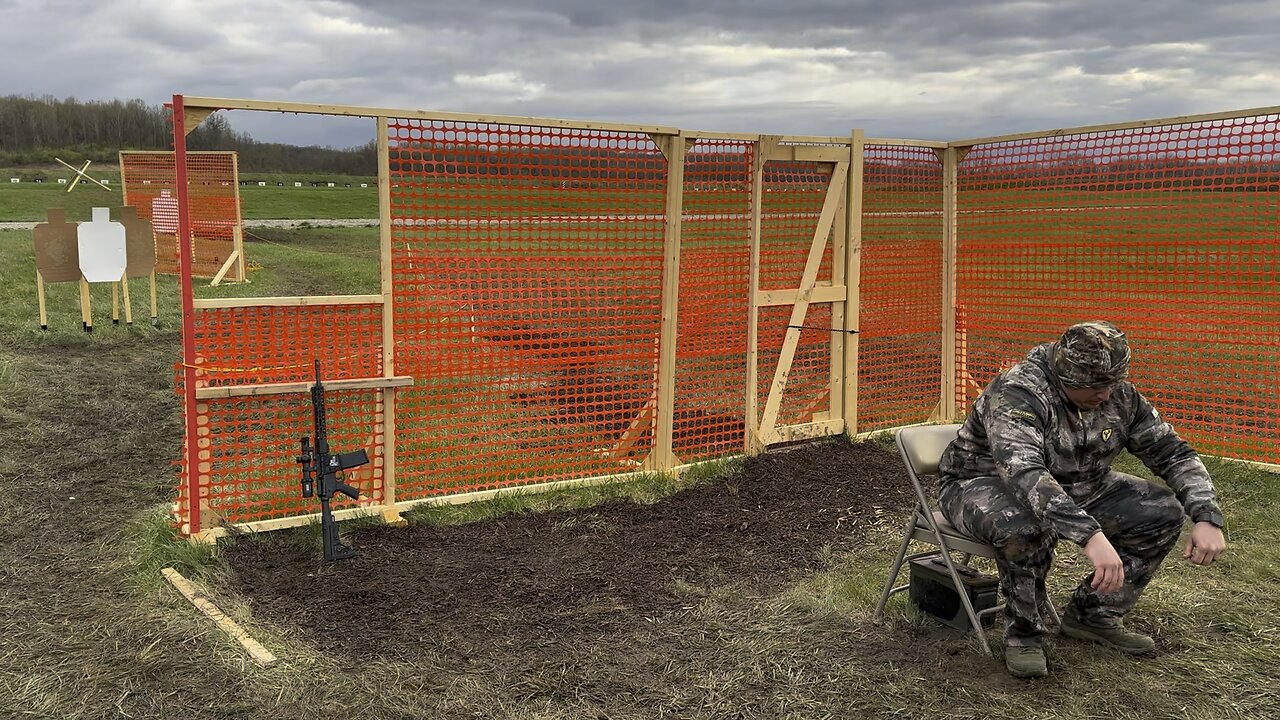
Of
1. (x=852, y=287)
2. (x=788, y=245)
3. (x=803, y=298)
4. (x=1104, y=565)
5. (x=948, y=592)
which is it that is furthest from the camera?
(x=852, y=287)

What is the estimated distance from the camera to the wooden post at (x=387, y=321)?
5.64m

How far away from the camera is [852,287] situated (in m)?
7.95

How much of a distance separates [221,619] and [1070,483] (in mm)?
3884

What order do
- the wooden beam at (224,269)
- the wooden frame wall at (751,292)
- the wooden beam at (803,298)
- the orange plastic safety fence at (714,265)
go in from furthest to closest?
1. the wooden beam at (224,269)
2. the wooden beam at (803,298)
3. the orange plastic safety fence at (714,265)
4. the wooden frame wall at (751,292)

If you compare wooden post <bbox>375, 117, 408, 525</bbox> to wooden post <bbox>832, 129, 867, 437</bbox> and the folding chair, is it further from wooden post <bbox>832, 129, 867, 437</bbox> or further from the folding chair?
wooden post <bbox>832, 129, 867, 437</bbox>

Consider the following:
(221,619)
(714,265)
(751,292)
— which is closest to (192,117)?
(221,619)

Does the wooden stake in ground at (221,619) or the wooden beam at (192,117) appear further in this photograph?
the wooden beam at (192,117)

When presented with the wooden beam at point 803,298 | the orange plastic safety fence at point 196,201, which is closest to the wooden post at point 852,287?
the wooden beam at point 803,298

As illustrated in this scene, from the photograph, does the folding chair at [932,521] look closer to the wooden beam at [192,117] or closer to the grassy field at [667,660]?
the grassy field at [667,660]

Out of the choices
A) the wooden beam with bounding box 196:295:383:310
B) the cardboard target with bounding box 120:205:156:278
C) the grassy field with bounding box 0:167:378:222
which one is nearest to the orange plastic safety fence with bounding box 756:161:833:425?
the wooden beam with bounding box 196:295:383:310

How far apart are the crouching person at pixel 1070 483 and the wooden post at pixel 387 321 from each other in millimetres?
3291

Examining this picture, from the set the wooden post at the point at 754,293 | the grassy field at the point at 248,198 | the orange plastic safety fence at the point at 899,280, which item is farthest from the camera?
the grassy field at the point at 248,198

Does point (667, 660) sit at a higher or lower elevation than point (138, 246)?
lower

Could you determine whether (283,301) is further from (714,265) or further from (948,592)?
(948,592)
